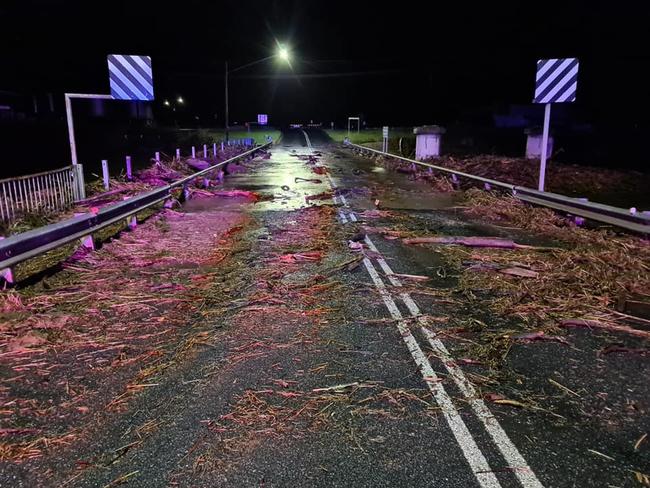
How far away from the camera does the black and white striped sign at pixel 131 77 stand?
1399cm

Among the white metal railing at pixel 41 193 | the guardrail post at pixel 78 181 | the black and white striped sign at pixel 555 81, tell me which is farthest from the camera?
the black and white striped sign at pixel 555 81

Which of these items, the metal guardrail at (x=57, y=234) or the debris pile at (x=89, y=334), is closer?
the debris pile at (x=89, y=334)

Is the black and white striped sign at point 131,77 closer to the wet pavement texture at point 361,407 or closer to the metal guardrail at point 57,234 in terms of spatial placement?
the metal guardrail at point 57,234

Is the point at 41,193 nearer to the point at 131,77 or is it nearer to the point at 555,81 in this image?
the point at 131,77

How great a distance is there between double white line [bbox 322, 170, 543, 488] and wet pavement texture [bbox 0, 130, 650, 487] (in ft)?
0.05

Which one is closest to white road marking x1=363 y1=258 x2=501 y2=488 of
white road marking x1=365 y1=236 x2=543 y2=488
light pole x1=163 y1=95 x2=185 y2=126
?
white road marking x1=365 y1=236 x2=543 y2=488

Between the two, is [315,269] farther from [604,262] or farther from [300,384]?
[604,262]

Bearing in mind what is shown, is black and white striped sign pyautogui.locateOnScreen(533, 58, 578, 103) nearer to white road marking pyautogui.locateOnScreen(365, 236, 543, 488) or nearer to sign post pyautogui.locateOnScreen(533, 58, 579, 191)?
sign post pyautogui.locateOnScreen(533, 58, 579, 191)

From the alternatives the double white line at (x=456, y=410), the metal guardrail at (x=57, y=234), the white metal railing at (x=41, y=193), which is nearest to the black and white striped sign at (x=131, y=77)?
the white metal railing at (x=41, y=193)

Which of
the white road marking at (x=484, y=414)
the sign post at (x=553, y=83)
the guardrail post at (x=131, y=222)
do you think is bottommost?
the white road marking at (x=484, y=414)

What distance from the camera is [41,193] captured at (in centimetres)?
1182

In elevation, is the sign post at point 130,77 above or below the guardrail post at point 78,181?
above

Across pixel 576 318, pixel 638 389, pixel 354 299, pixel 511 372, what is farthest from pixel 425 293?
pixel 638 389

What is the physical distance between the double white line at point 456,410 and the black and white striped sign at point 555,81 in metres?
9.32
